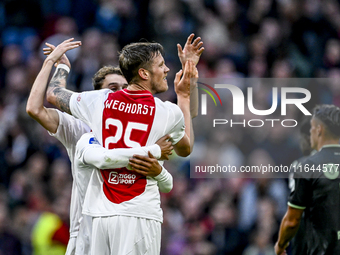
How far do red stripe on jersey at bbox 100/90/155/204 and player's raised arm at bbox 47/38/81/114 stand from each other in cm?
43

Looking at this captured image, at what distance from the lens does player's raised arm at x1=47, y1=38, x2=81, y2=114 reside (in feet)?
13.4

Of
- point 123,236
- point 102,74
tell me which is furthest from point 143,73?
point 123,236

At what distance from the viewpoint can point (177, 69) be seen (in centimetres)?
1105

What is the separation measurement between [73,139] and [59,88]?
50cm

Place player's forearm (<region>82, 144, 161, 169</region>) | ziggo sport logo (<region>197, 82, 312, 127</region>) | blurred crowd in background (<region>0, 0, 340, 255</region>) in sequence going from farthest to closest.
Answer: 1. ziggo sport logo (<region>197, 82, 312, 127</region>)
2. blurred crowd in background (<region>0, 0, 340, 255</region>)
3. player's forearm (<region>82, 144, 161, 169</region>)

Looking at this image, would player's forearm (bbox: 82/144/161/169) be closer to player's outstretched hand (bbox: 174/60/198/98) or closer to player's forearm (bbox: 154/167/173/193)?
player's forearm (bbox: 154/167/173/193)

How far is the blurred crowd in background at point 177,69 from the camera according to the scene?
28.0 ft

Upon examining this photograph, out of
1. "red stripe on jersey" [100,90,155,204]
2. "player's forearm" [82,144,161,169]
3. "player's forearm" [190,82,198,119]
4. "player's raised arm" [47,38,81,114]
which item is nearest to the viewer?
"player's forearm" [82,144,161,169]

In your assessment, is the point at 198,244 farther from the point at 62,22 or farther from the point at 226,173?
the point at 62,22

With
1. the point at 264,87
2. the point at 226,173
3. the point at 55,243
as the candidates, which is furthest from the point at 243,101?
the point at 55,243

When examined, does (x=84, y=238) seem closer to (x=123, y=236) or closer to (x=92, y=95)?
(x=123, y=236)

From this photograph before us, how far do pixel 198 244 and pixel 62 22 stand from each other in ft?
20.4

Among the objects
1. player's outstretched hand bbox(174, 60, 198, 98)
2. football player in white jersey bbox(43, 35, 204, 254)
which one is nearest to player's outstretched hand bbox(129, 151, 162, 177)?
football player in white jersey bbox(43, 35, 204, 254)

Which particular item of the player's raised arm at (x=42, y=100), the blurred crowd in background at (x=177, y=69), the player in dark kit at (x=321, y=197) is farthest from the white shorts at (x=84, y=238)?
the blurred crowd in background at (x=177, y=69)
